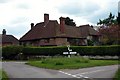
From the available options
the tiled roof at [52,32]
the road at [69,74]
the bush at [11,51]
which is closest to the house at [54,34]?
the tiled roof at [52,32]

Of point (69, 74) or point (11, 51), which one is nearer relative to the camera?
point (69, 74)

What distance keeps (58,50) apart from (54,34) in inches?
717

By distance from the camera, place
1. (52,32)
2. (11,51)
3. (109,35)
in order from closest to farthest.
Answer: (11,51) < (52,32) < (109,35)

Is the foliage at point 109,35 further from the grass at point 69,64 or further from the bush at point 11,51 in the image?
the grass at point 69,64

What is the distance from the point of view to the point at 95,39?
335ft

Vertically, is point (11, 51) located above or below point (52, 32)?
below

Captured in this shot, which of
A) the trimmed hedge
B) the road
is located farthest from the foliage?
the road

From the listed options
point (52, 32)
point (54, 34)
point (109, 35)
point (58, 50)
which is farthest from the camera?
point (109, 35)

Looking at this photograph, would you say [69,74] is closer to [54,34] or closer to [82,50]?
[82,50]

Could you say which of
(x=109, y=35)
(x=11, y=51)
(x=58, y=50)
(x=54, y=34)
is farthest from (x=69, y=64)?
(x=109, y=35)

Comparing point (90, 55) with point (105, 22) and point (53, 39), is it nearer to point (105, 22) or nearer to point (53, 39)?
point (53, 39)

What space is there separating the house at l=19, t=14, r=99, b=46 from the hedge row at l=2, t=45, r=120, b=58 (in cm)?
1254

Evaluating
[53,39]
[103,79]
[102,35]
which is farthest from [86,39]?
[103,79]

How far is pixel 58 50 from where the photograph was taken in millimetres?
66312
